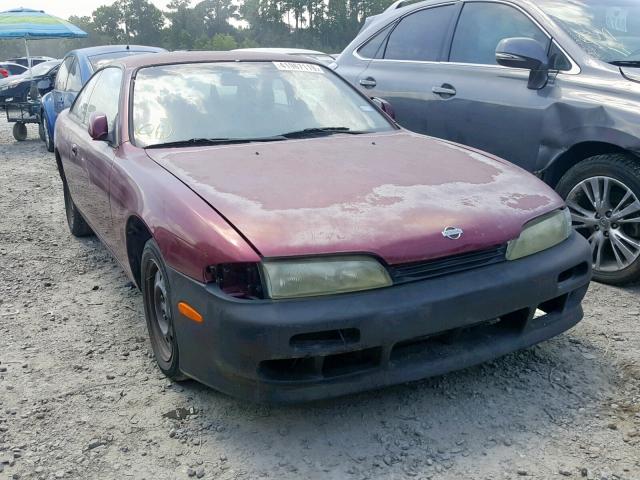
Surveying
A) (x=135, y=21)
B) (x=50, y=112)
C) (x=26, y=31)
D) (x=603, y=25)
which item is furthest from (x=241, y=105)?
(x=135, y=21)

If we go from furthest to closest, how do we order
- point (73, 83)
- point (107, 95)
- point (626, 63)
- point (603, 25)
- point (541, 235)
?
point (73, 83), point (603, 25), point (107, 95), point (626, 63), point (541, 235)

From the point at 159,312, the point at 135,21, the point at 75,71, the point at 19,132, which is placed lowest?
the point at 19,132

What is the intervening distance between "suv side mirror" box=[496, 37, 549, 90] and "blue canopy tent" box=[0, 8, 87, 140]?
356 inches

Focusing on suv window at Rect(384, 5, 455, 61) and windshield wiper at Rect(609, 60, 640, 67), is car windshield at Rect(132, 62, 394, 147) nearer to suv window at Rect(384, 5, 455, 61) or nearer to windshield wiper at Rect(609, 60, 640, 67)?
suv window at Rect(384, 5, 455, 61)

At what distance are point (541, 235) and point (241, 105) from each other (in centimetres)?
177

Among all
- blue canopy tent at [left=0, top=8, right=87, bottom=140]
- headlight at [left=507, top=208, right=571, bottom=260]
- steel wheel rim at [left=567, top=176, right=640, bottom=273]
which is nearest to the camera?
headlight at [left=507, top=208, right=571, bottom=260]

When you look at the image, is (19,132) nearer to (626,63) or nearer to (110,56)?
(110,56)

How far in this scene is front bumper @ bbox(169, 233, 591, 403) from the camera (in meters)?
2.26

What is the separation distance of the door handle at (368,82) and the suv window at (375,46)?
0.23 meters

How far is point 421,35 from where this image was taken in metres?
5.14

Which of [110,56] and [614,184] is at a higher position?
[110,56]

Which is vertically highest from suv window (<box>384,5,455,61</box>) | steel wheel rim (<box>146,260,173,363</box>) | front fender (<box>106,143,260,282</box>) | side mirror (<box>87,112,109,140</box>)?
suv window (<box>384,5,455,61</box>)

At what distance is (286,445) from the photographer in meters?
2.47

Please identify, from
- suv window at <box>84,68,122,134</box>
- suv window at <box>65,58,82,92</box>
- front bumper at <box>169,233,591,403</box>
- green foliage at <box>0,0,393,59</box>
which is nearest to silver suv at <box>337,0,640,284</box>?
front bumper at <box>169,233,591,403</box>
